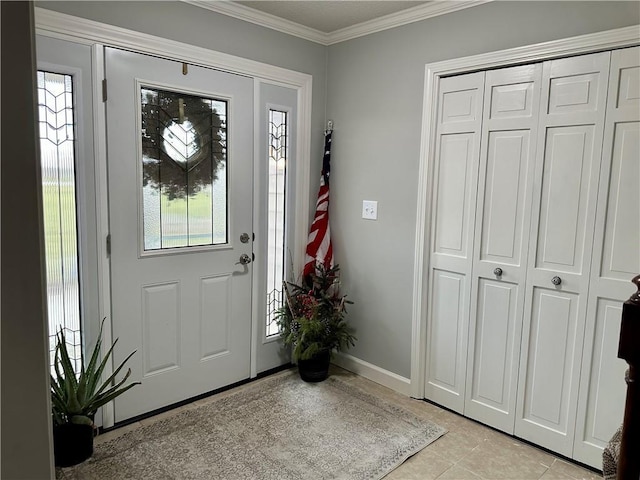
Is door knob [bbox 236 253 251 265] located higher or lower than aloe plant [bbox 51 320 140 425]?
higher

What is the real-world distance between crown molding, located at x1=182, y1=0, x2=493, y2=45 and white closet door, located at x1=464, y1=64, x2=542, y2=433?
518 millimetres

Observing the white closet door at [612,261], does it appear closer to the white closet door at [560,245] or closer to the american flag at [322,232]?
the white closet door at [560,245]

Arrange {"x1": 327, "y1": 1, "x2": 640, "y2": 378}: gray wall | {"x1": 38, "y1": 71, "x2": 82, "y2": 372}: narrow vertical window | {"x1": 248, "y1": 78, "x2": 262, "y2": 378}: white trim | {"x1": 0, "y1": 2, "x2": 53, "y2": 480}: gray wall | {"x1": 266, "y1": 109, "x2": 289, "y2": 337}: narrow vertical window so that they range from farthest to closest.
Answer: {"x1": 266, "y1": 109, "x2": 289, "y2": 337}: narrow vertical window < {"x1": 248, "y1": 78, "x2": 262, "y2": 378}: white trim < {"x1": 327, "y1": 1, "x2": 640, "y2": 378}: gray wall < {"x1": 38, "y1": 71, "x2": 82, "y2": 372}: narrow vertical window < {"x1": 0, "y1": 2, "x2": 53, "y2": 480}: gray wall

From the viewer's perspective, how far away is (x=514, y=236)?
2.38 m

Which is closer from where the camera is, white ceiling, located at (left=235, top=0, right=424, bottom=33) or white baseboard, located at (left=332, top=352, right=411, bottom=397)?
white ceiling, located at (left=235, top=0, right=424, bottom=33)

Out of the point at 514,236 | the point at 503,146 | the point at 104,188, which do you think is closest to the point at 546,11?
the point at 503,146

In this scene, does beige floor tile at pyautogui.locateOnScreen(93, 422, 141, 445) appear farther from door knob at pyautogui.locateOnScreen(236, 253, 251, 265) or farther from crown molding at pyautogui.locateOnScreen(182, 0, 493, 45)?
crown molding at pyautogui.locateOnScreen(182, 0, 493, 45)

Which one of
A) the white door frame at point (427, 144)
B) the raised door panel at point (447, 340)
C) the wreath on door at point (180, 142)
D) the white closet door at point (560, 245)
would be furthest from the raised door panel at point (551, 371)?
the wreath on door at point (180, 142)

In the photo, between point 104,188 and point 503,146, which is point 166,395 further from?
point 503,146

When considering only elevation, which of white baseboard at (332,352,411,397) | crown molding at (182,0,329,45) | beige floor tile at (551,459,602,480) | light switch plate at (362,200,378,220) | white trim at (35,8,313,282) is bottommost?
beige floor tile at (551,459,602,480)

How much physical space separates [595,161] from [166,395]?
265cm

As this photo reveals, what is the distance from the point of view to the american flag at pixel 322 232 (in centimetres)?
323

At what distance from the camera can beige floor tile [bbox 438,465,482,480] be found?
210cm

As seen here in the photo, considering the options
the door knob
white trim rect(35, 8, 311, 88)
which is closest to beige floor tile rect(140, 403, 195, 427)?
the door knob
